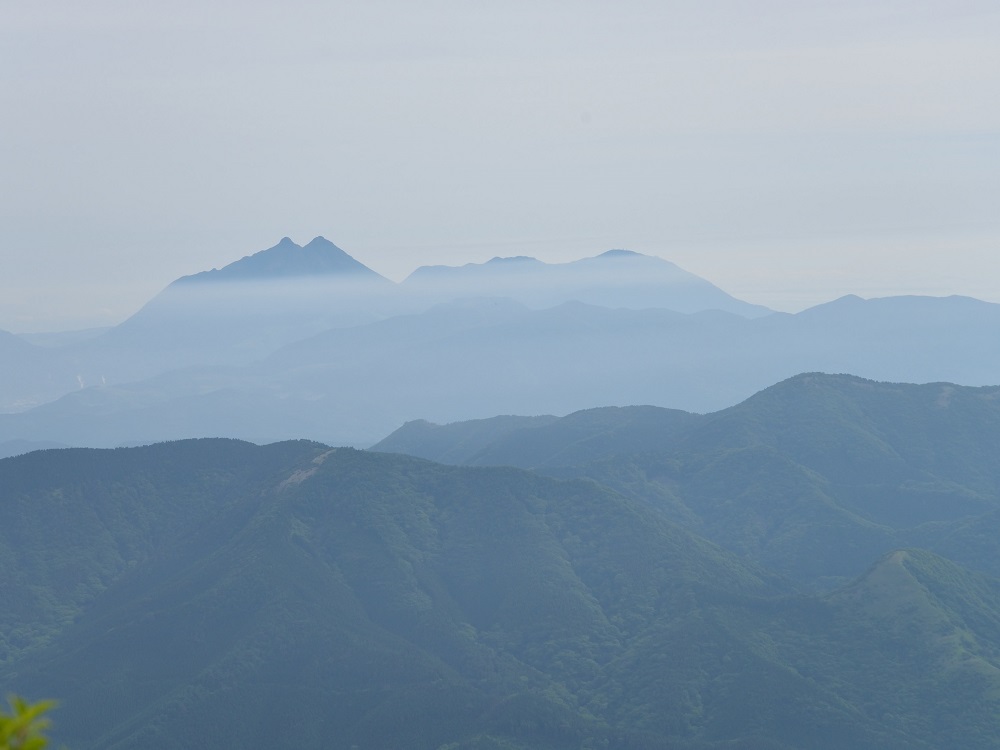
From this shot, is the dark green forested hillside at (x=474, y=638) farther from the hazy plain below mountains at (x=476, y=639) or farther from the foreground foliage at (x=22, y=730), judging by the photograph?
the foreground foliage at (x=22, y=730)

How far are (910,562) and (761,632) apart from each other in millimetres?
22435

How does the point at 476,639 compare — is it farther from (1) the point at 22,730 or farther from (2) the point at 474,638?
(1) the point at 22,730

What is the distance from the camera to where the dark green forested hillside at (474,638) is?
145 metres

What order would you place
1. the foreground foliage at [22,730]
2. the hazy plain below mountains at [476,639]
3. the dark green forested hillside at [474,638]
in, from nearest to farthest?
the foreground foliage at [22,730] → the hazy plain below mountains at [476,639] → the dark green forested hillside at [474,638]

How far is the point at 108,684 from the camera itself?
156 m

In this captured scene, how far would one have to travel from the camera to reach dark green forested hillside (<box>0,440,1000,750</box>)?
145m

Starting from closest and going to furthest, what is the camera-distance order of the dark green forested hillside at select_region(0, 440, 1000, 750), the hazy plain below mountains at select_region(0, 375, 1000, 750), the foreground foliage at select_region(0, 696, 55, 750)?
the foreground foliage at select_region(0, 696, 55, 750), the hazy plain below mountains at select_region(0, 375, 1000, 750), the dark green forested hillside at select_region(0, 440, 1000, 750)

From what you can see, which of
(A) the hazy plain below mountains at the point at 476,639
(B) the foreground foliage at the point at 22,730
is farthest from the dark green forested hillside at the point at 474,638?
(B) the foreground foliage at the point at 22,730

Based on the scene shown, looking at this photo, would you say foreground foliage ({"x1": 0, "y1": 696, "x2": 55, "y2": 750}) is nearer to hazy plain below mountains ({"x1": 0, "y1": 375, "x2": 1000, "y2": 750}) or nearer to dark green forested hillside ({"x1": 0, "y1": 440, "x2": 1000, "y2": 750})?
hazy plain below mountains ({"x1": 0, "y1": 375, "x2": 1000, "y2": 750})

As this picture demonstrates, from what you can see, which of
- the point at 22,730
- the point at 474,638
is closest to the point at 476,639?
the point at 474,638

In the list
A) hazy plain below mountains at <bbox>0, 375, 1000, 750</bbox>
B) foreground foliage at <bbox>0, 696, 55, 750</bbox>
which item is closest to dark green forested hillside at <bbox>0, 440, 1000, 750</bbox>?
hazy plain below mountains at <bbox>0, 375, 1000, 750</bbox>

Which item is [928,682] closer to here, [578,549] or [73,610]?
[578,549]

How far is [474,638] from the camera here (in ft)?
565

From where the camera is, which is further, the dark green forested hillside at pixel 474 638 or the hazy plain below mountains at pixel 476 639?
the dark green forested hillside at pixel 474 638
